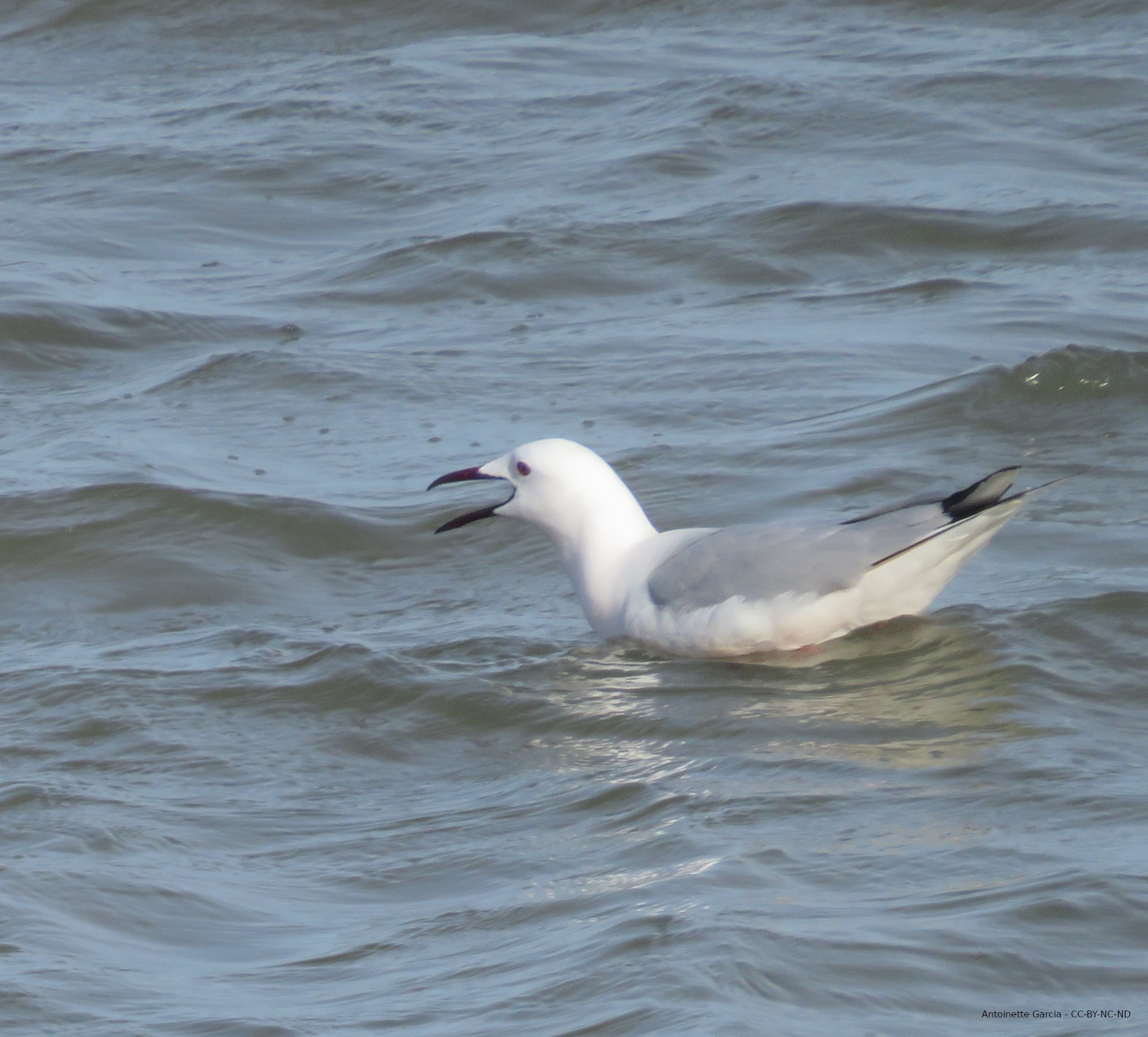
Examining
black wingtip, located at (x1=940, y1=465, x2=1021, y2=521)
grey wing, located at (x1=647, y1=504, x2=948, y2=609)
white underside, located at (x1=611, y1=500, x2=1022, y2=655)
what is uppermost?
black wingtip, located at (x1=940, y1=465, x2=1021, y2=521)

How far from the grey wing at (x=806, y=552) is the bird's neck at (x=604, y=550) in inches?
9.1

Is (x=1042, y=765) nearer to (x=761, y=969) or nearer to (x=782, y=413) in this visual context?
(x=761, y=969)

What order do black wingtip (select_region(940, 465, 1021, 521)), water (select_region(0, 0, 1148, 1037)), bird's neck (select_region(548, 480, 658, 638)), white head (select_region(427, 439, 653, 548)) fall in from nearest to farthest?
water (select_region(0, 0, 1148, 1037)) → black wingtip (select_region(940, 465, 1021, 521)) → bird's neck (select_region(548, 480, 658, 638)) → white head (select_region(427, 439, 653, 548))

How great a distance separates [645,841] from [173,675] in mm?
1988

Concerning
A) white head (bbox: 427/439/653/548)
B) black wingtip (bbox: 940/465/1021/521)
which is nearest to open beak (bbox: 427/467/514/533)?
white head (bbox: 427/439/653/548)

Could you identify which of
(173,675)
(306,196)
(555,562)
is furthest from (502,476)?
(306,196)

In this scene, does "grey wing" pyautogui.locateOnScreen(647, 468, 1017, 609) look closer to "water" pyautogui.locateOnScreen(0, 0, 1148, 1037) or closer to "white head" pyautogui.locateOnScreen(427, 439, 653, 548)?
"water" pyautogui.locateOnScreen(0, 0, 1148, 1037)

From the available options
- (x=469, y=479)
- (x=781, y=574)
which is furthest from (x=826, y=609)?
(x=469, y=479)

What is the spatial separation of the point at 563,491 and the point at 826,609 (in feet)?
3.36

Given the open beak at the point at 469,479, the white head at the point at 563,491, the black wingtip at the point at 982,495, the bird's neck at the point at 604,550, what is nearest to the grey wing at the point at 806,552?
the black wingtip at the point at 982,495

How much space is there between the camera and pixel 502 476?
6.47 metres

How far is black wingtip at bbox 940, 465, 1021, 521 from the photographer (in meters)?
5.54

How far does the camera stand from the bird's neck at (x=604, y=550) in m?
6.18

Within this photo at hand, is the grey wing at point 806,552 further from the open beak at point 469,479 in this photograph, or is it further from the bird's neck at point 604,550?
the open beak at point 469,479
